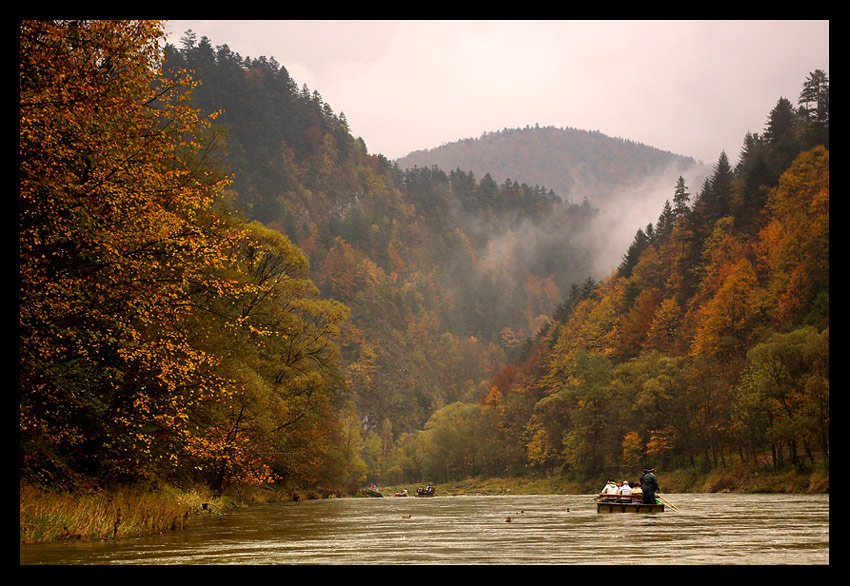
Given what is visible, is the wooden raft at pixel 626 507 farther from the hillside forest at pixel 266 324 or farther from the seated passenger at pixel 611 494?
the hillside forest at pixel 266 324

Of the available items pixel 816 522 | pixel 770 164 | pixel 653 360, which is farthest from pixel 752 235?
pixel 816 522

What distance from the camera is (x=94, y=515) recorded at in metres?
22.8

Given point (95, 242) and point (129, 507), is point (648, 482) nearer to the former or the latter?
point (129, 507)

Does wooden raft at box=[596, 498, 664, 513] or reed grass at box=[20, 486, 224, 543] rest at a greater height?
reed grass at box=[20, 486, 224, 543]

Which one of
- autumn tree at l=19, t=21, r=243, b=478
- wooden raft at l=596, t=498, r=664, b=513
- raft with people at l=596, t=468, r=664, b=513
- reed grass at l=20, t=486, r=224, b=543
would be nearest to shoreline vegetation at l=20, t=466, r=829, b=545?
reed grass at l=20, t=486, r=224, b=543


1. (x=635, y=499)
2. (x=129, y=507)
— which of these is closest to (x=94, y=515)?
(x=129, y=507)

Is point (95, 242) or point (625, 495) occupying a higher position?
point (95, 242)

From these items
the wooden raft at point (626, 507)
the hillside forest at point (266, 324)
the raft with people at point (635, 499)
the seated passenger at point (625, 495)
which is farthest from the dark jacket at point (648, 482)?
the hillside forest at point (266, 324)

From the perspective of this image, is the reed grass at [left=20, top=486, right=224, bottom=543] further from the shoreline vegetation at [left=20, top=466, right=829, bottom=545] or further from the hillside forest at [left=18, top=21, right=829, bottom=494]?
the hillside forest at [left=18, top=21, right=829, bottom=494]

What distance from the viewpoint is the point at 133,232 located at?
21219 millimetres

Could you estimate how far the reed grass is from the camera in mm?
20969

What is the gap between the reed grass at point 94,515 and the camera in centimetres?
2097
